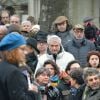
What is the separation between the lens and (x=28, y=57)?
351 inches

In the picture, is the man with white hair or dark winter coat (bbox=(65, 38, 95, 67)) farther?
dark winter coat (bbox=(65, 38, 95, 67))

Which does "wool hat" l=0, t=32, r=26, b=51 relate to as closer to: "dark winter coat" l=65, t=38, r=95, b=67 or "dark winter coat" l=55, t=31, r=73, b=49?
"dark winter coat" l=65, t=38, r=95, b=67

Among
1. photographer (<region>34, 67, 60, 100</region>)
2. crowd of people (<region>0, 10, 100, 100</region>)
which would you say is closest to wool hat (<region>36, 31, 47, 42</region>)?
crowd of people (<region>0, 10, 100, 100</region>)

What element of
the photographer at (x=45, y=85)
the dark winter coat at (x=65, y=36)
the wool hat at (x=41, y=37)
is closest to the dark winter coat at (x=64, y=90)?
the photographer at (x=45, y=85)

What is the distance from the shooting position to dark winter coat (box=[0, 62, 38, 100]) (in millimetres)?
5371

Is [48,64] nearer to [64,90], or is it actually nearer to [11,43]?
[64,90]

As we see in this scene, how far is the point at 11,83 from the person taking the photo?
5.36m

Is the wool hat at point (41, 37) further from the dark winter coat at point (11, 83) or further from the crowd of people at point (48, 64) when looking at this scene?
the dark winter coat at point (11, 83)

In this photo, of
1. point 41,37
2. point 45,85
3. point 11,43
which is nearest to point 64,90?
point 45,85

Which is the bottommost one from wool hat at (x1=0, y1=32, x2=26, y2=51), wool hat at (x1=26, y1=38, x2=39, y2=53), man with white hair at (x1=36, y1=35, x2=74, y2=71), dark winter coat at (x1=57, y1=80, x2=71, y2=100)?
dark winter coat at (x1=57, y1=80, x2=71, y2=100)

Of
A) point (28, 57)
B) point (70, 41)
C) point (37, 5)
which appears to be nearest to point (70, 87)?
point (28, 57)

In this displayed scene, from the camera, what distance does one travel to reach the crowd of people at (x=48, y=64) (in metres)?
5.44

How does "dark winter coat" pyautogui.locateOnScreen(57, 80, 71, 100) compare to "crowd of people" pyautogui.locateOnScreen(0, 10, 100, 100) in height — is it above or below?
below

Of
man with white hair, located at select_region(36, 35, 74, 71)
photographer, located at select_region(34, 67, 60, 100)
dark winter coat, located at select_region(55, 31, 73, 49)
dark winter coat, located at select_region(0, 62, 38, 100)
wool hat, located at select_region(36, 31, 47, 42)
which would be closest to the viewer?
dark winter coat, located at select_region(0, 62, 38, 100)
